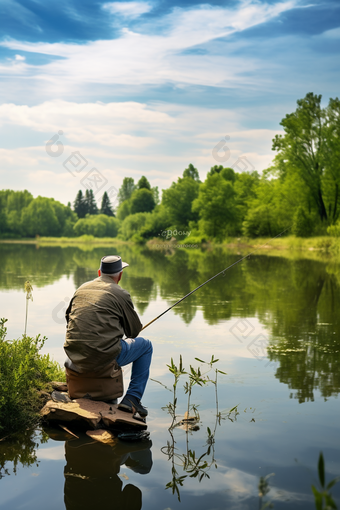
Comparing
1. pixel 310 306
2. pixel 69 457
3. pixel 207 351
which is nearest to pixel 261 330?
pixel 207 351

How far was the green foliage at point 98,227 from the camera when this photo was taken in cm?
10319

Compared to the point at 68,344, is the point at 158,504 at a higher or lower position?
lower

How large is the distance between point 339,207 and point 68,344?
4584 cm

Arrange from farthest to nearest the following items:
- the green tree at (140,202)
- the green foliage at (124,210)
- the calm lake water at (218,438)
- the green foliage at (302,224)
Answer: the green foliage at (124,210)
the green tree at (140,202)
the green foliage at (302,224)
the calm lake water at (218,438)

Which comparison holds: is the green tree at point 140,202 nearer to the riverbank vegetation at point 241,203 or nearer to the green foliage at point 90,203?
the riverbank vegetation at point 241,203

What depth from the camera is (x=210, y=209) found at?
65.3 meters

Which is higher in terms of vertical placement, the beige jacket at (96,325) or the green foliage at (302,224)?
the green foliage at (302,224)

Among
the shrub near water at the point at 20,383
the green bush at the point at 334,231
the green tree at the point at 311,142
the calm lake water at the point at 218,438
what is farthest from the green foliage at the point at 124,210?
the shrub near water at the point at 20,383

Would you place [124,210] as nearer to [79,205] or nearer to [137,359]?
[79,205]

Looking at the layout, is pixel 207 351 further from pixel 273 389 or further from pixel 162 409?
pixel 162 409

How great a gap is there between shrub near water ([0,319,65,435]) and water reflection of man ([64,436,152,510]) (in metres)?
0.54

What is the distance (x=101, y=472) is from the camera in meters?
3.60

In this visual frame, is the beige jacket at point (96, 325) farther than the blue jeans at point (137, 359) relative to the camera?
No

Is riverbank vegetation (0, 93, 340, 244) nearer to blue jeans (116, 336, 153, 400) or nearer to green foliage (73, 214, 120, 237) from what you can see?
green foliage (73, 214, 120, 237)
